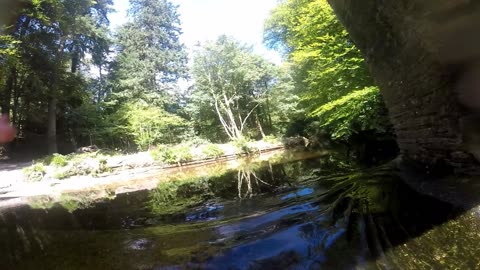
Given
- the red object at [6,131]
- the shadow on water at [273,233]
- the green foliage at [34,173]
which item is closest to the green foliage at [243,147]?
the green foliage at [34,173]

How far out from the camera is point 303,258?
2604 mm

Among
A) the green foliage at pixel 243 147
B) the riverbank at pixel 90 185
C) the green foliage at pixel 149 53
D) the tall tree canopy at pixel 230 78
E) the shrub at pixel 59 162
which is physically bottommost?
the riverbank at pixel 90 185

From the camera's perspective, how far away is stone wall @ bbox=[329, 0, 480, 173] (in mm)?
2834

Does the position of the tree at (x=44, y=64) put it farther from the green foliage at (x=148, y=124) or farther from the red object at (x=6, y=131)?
the green foliage at (x=148, y=124)

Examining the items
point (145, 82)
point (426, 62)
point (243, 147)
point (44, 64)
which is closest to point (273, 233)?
point (426, 62)

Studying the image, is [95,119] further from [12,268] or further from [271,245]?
[271,245]

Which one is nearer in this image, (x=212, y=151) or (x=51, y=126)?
(x=212, y=151)

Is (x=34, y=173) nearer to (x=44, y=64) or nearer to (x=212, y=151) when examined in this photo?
(x=212, y=151)

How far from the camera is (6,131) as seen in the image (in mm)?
18969

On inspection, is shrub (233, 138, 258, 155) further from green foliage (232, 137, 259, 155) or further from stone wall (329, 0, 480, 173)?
stone wall (329, 0, 480, 173)

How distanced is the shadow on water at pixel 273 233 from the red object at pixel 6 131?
16617 millimetres

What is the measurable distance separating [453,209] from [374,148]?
26.1 ft

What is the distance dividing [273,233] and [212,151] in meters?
14.7

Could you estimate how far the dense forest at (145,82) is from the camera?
17.0 metres
